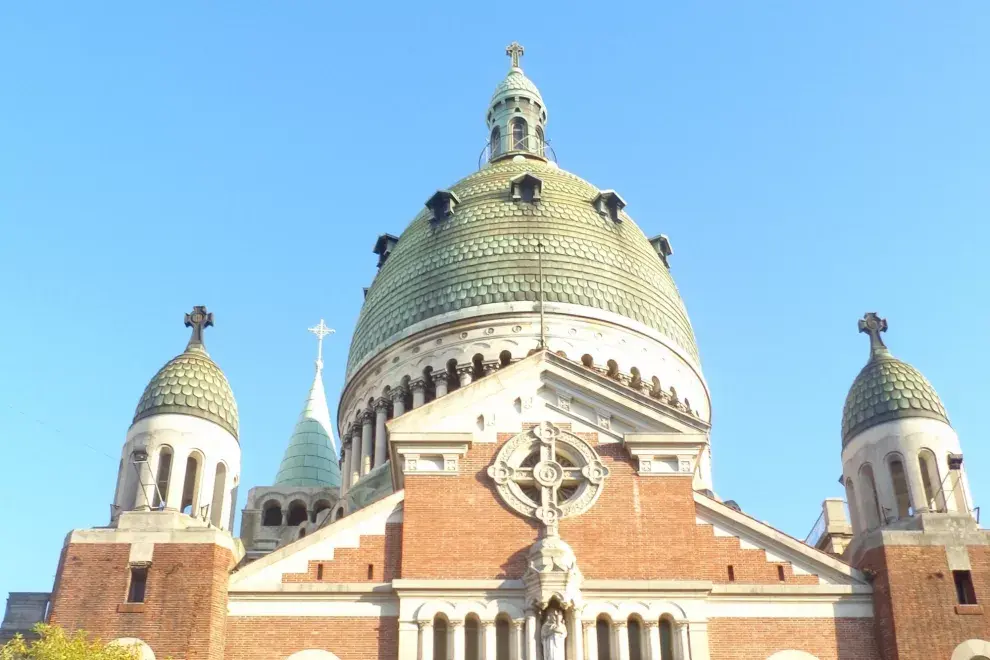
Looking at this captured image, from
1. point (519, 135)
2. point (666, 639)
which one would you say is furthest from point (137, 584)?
point (519, 135)

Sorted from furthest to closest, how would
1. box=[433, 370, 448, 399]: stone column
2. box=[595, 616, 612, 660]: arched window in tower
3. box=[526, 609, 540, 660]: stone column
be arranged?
box=[433, 370, 448, 399]: stone column
box=[595, 616, 612, 660]: arched window in tower
box=[526, 609, 540, 660]: stone column

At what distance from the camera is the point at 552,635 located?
993 inches

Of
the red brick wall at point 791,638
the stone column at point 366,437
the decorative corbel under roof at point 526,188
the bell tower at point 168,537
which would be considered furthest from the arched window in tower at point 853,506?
the decorative corbel under roof at point 526,188

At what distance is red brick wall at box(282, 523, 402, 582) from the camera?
87.6ft

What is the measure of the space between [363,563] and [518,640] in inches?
143

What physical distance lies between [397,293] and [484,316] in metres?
4.30

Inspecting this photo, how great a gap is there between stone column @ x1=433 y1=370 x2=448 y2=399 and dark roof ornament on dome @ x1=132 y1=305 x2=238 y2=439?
1030cm

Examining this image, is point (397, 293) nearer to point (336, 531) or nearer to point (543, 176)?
point (543, 176)

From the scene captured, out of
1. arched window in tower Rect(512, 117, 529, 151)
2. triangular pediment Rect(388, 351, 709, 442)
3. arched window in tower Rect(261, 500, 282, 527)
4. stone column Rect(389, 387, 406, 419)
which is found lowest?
triangular pediment Rect(388, 351, 709, 442)

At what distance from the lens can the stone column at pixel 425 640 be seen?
25.4 metres

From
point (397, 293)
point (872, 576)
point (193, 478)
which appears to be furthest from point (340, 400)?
point (872, 576)

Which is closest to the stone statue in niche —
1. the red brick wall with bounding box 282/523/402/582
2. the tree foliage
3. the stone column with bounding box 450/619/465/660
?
the stone column with bounding box 450/619/465/660

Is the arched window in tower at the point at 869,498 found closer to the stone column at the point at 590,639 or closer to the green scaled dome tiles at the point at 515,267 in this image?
the stone column at the point at 590,639

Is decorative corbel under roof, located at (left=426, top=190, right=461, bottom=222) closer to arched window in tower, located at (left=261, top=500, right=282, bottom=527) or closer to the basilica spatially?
arched window in tower, located at (left=261, top=500, right=282, bottom=527)
